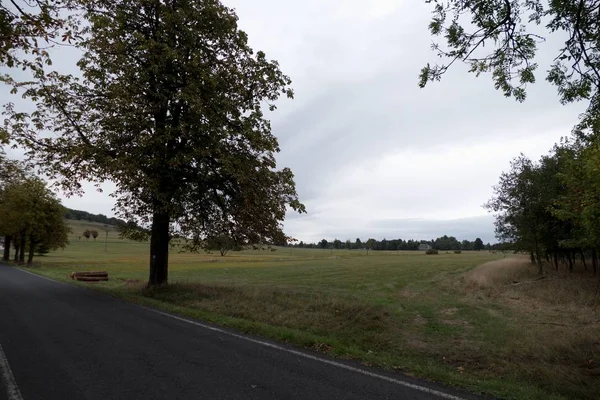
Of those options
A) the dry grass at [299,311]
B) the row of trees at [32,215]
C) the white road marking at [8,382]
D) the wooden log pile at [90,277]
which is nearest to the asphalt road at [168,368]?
the white road marking at [8,382]

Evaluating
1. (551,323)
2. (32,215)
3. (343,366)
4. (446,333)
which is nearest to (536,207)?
(551,323)

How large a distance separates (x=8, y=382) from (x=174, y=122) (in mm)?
11107

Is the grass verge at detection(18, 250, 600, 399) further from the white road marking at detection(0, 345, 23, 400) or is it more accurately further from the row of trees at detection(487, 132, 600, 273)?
the row of trees at detection(487, 132, 600, 273)

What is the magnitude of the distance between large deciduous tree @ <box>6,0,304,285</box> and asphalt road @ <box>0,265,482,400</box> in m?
6.10

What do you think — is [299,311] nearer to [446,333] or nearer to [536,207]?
[446,333]

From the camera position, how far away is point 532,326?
12.1m

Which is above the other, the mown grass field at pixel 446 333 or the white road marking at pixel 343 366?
the white road marking at pixel 343 366

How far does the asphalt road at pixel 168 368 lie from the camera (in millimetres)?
4973

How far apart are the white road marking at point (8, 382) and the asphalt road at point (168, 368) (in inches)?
0.5

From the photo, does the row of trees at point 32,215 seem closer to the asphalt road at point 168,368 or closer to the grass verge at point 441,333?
the grass verge at point 441,333

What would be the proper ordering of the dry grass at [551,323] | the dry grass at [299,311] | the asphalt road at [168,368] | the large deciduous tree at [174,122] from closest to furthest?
the asphalt road at [168,368]
the dry grass at [551,323]
the dry grass at [299,311]
the large deciduous tree at [174,122]

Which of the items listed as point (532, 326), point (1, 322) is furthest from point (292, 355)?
point (532, 326)

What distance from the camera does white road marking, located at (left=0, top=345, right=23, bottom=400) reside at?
4.83m

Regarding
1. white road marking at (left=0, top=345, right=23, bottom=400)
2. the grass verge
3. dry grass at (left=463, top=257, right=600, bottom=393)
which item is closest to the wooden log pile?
the grass verge
